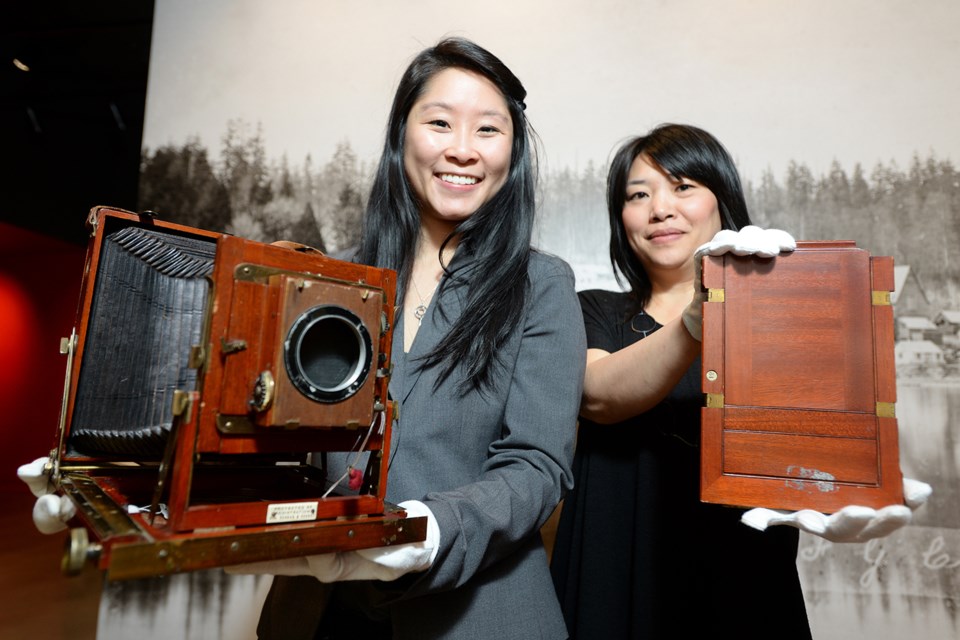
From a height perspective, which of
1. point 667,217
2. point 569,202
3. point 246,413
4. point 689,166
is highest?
point 569,202

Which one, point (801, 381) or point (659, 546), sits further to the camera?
point (659, 546)

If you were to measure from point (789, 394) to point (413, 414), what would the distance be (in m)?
0.75

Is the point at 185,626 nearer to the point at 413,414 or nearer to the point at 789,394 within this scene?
the point at 413,414

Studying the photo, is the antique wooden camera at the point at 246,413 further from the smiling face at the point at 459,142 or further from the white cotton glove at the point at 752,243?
the white cotton glove at the point at 752,243

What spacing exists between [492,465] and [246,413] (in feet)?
1.55

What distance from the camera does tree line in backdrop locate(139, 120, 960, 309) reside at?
99.9 inches

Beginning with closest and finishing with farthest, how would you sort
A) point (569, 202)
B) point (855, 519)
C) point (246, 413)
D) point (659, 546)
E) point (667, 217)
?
point (246, 413)
point (855, 519)
point (659, 546)
point (667, 217)
point (569, 202)

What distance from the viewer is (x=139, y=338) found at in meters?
1.15

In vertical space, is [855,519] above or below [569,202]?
below

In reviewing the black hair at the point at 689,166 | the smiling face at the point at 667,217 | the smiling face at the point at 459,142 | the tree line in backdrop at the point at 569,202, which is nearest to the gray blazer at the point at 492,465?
the smiling face at the point at 459,142

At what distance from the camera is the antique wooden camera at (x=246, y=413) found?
2.45 feet

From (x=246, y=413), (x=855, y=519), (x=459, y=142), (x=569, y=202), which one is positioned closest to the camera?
(x=246, y=413)

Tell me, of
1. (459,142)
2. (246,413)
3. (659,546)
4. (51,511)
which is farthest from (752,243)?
(51,511)

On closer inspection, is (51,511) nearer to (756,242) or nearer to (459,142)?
(459,142)
